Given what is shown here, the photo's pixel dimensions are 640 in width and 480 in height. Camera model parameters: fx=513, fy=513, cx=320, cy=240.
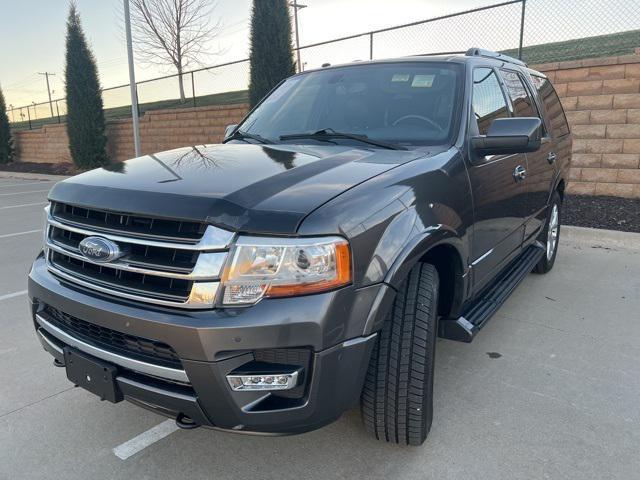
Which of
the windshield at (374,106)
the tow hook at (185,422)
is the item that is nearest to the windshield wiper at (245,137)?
the windshield at (374,106)

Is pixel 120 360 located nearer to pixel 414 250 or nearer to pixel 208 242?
pixel 208 242

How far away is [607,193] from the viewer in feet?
25.2

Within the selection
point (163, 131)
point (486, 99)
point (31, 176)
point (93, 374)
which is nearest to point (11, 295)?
point (93, 374)

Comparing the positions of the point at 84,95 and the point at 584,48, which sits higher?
the point at 84,95

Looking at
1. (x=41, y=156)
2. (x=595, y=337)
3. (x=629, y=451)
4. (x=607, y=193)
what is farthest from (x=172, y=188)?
(x=41, y=156)

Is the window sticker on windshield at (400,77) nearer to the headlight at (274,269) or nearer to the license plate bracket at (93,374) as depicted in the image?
the headlight at (274,269)

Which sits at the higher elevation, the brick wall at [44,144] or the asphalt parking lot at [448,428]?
the brick wall at [44,144]

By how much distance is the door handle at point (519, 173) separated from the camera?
11.3ft

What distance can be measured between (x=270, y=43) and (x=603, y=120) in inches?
292

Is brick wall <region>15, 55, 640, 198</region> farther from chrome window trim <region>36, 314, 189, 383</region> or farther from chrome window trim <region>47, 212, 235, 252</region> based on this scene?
chrome window trim <region>36, 314, 189, 383</region>

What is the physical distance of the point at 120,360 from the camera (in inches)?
78.3

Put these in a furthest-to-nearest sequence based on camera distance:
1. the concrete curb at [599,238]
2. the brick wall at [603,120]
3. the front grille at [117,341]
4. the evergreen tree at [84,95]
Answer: the evergreen tree at [84,95]
the brick wall at [603,120]
the concrete curb at [599,238]
the front grille at [117,341]

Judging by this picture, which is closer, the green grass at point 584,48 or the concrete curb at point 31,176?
the green grass at point 584,48

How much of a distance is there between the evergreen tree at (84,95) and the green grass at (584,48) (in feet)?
46.5
